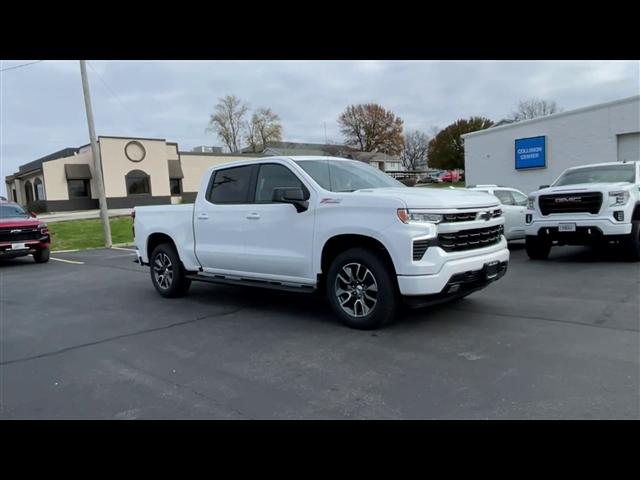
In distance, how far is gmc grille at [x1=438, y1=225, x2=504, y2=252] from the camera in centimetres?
489

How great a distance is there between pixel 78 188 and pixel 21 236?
3106 cm

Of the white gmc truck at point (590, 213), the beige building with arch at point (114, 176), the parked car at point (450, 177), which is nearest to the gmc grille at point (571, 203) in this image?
the white gmc truck at point (590, 213)

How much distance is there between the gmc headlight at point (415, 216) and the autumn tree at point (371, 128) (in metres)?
72.1

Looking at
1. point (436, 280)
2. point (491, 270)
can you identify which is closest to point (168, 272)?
point (436, 280)

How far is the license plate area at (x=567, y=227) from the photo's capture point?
889cm

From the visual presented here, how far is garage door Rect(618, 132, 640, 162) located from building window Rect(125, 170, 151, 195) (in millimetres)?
34571

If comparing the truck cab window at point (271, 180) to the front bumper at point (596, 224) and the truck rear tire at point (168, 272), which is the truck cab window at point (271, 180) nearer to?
the truck rear tire at point (168, 272)

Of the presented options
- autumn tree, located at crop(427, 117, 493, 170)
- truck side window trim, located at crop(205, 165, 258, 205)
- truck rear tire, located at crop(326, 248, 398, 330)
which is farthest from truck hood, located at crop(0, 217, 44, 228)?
autumn tree, located at crop(427, 117, 493, 170)

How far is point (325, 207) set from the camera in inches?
213

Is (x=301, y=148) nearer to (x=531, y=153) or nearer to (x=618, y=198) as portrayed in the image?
(x=531, y=153)

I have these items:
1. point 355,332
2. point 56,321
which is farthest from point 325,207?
point 56,321

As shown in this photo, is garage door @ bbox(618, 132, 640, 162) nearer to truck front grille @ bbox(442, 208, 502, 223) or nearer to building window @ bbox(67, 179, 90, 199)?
truck front grille @ bbox(442, 208, 502, 223)
